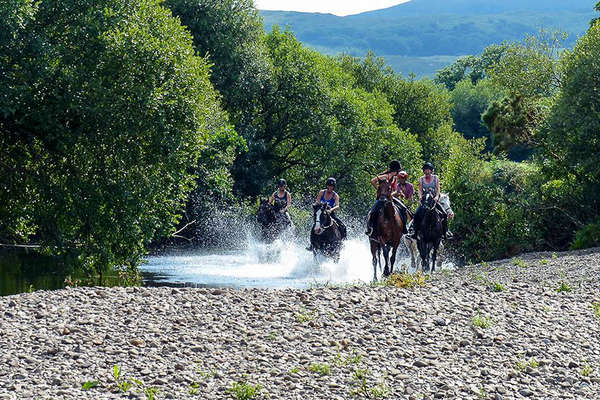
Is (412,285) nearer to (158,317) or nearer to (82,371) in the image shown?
(158,317)

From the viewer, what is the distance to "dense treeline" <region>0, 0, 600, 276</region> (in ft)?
79.6

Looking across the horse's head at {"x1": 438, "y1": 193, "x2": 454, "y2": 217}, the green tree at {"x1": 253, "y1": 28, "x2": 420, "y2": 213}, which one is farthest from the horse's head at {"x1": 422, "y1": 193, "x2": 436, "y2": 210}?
the green tree at {"x1": 253, "y1": 28, "x2": 420, "y2": 213}

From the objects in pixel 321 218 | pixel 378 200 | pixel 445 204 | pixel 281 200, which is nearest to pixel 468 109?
pixel 281 200

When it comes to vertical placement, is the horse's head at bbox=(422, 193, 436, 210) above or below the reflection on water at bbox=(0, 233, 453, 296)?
above

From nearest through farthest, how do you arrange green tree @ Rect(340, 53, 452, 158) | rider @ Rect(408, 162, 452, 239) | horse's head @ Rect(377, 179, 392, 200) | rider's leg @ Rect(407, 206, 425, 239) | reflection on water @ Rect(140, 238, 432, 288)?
horse's head @ Rect(377, 179, 392, 200), rider @ Rect(408, 162, 452, 239), rider's leg @ Rect(407, 206, 425, 239), reflection on water @ Rect(140, 238, 432, 288), green tree @ Rect(340, 53, 452, 158)

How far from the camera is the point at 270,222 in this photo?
1253 inches

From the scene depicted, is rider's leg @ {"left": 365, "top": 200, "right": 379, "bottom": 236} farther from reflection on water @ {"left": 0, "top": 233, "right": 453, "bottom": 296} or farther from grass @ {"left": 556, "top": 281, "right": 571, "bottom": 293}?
grass @ {"left": 556, "top": 281, "right": 571, "bottom": 293}

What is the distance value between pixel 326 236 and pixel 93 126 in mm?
7284

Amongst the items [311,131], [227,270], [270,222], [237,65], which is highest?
[237,65]

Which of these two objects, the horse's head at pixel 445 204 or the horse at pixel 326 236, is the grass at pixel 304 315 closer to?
the horse's head at pixel 445 204

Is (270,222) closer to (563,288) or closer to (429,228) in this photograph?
(429,228)

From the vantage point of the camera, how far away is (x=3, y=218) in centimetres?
2578

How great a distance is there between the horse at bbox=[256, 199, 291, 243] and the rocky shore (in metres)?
15.5

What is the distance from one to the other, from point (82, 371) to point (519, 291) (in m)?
8.82
